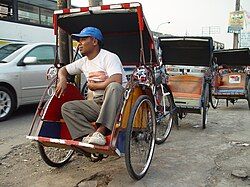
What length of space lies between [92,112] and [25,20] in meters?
7.89

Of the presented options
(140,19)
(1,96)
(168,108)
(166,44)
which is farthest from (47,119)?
(166,44)

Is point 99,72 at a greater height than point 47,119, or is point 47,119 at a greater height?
point 99,72

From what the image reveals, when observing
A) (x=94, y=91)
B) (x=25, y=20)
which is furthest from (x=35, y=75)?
(x=25, y=20)

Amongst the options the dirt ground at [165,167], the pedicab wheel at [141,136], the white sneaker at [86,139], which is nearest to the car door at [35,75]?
the dirt ground at [165,167]

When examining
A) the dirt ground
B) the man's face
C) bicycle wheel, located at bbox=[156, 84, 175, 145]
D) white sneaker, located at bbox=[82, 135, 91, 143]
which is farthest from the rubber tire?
white sneaker, located at bbox=[82, 135, 91, 143]

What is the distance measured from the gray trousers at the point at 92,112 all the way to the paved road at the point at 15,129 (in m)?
1.64

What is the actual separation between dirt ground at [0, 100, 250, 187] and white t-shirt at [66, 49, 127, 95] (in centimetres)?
100

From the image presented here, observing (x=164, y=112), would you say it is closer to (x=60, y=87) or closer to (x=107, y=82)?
(x=107, y=82)

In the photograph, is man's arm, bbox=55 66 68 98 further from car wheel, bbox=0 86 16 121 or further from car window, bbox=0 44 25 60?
car window, bbox=0 44 25 60

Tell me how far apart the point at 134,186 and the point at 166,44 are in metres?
4.07

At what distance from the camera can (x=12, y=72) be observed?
662 cm

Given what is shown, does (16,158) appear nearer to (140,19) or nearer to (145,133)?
(145,133)

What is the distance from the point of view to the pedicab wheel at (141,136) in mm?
3575

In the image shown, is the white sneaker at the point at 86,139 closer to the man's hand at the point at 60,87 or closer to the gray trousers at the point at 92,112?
the gray trousers at the point at 92,112
